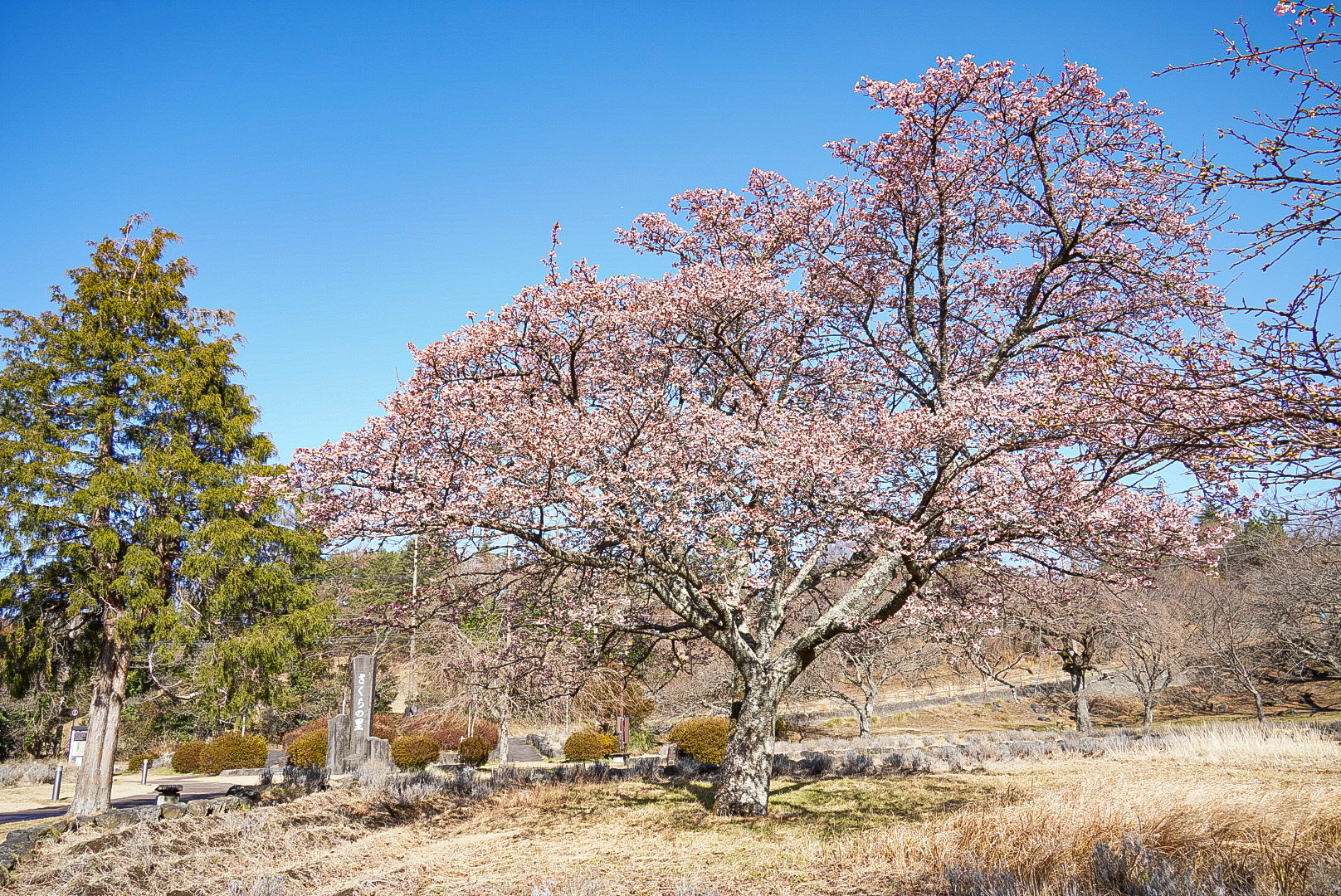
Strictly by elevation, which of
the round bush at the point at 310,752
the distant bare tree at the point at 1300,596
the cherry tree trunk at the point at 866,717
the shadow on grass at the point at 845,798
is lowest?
the round bush at the point at 310,752

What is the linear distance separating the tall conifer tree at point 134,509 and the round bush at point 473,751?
10.7m

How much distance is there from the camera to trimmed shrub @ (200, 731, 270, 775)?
26422 mm

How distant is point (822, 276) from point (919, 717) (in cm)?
3266

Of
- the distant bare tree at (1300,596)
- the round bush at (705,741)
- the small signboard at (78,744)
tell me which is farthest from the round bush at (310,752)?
the distant bare tree at (1300,596)

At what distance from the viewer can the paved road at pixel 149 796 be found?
1577cm

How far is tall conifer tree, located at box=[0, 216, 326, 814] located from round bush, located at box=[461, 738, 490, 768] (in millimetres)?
10675

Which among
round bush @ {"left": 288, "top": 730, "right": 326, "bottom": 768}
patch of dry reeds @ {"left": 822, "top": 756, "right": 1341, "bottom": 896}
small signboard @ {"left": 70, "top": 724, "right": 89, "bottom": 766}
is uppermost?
patch of dry reeds @ {"left": 822, "top": 756, "right": 1341, "bottom": 896}

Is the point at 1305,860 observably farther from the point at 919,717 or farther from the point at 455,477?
the point at 919,717

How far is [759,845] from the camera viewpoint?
8219 millimetres

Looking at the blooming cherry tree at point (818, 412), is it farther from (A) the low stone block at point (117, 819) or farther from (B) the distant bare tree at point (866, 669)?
(B) the distant bare tree at point (866, 669)

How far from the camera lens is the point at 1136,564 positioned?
9109 mm

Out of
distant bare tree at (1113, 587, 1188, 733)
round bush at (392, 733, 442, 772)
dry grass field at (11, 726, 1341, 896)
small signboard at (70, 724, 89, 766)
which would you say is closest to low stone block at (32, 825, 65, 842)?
dry grass field at (11, 726, 1341, 896)

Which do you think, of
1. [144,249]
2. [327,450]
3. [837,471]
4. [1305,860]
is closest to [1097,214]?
[837,471]

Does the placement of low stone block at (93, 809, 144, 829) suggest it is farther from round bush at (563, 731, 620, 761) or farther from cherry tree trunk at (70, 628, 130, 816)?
round bush at (563, 731, 620, 761)
